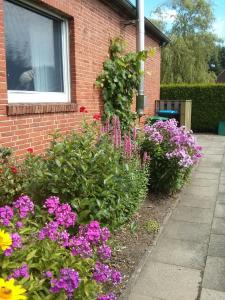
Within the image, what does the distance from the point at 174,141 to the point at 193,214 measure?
1.17 meters

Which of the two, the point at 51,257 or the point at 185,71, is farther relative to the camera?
the point at 185,71

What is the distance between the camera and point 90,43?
613cm

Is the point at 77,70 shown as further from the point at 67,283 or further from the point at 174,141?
the point at 67,283

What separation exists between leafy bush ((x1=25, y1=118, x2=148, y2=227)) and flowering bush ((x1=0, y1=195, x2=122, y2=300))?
600 millimetres

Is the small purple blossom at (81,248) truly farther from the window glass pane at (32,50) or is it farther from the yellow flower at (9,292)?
the window glass pane at (32,50)

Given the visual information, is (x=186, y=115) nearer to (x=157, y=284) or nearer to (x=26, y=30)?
(x=26, y=30)

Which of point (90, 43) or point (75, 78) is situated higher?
point (90, 43)

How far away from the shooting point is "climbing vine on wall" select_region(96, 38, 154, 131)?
666cm

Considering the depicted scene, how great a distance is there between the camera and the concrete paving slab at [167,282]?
2.81 m

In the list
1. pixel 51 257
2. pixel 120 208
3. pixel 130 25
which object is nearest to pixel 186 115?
pixel 130 25

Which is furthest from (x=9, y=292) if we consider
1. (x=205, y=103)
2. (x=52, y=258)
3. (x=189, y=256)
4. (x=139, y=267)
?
(x=205, y=103)

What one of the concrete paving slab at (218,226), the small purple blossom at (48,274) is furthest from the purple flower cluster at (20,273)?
the concrete paving slab at (218,226)

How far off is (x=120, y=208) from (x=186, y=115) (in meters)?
7.48

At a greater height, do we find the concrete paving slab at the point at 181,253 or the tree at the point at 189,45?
the tree at the point at 189,45
